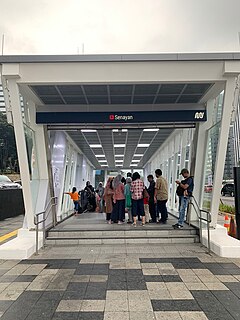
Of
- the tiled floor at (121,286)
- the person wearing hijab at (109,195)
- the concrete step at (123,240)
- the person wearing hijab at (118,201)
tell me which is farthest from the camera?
the person wearing hijab at (109,195)

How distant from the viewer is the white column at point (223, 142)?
6.58 m

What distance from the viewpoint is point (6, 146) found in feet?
129

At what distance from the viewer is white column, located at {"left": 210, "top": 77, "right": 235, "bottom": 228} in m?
6.58

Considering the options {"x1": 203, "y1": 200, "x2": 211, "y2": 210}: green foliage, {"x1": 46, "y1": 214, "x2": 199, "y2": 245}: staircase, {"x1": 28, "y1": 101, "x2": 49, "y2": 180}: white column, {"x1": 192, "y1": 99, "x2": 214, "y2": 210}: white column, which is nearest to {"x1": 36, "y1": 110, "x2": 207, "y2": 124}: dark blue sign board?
{"x1": 28, "y1": 101, "x2": 49, "y2": 180}: white column

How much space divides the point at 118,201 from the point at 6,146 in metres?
34.6

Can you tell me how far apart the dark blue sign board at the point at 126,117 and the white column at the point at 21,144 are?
3.67ft

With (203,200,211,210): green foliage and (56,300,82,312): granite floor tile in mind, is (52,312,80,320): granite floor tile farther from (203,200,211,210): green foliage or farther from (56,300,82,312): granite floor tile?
(203,200,211,210): green foliage

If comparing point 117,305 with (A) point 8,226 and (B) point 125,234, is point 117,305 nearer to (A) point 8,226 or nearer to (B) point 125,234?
(B) point 125,234

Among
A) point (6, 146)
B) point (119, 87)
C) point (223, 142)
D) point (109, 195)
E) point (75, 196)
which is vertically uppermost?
point (6, 146)

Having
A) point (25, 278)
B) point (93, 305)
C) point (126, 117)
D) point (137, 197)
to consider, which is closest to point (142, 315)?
point (93, 305)

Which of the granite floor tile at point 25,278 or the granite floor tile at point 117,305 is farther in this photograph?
the granite floor tile at point 25,278

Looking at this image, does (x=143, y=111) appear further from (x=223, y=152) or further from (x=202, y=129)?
(x=223, y=152)

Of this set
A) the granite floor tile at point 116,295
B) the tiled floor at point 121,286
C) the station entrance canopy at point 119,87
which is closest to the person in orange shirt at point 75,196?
the station entrance canopy at point 119,87

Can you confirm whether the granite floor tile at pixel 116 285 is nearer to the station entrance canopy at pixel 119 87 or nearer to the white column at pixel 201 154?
the station entrance canopy at pixel 119 87
